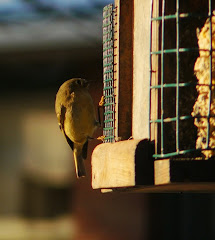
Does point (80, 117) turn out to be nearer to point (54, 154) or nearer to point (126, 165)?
point (126, 165)

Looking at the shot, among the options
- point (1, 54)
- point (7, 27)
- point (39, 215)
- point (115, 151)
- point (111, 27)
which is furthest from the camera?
point (39, 215)

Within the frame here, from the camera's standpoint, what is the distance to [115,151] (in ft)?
11.7

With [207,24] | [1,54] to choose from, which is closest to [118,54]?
[207,24]

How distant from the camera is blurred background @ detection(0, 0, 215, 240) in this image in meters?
9.25

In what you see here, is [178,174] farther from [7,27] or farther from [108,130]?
[7,27]

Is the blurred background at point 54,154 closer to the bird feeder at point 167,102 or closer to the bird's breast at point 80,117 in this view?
the bird's breast at point 80,117

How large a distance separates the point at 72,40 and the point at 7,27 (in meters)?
1.00

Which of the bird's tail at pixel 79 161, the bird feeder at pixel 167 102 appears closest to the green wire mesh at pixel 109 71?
the bird feeder at pixel 167 102

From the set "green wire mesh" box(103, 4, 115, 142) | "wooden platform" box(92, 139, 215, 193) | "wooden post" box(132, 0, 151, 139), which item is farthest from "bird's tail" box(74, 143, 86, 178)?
"wooden post" box(132, 0, 151, 139)

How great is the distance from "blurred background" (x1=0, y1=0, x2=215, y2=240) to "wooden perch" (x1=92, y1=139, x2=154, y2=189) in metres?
2.62

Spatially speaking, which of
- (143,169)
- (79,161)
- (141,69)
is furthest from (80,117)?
(143,169)

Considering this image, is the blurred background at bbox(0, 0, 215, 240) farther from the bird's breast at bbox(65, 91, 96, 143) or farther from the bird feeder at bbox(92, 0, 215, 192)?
the bird feeder at bbox(92, 0, 215, 192)

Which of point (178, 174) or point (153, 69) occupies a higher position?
point (153, 69)

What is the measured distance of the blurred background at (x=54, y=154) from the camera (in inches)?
364
